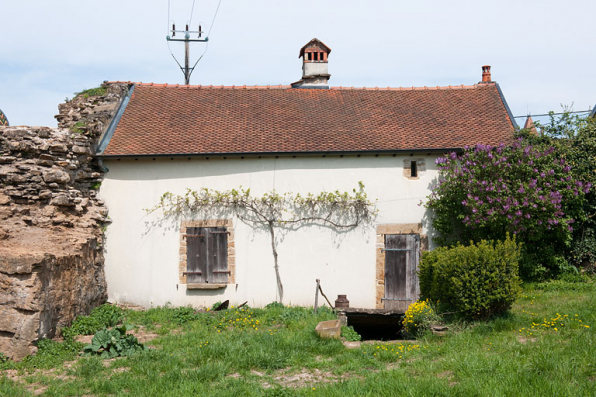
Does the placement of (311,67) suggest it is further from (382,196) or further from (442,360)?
(442,360)

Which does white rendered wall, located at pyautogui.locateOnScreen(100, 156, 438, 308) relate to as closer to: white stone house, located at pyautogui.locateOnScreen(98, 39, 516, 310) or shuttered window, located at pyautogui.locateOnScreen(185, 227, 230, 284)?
white stone house, located at pyautogui.locateOnScreen(98, 39, 516, 310)

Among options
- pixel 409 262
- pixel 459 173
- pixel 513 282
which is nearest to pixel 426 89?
pixel 459 173

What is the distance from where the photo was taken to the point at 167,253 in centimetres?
1095

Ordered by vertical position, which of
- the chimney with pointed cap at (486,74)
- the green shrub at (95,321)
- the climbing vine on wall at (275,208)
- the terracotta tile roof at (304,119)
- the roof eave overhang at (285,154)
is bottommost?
the green shrub at (95,321)

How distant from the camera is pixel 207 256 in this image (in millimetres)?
10859

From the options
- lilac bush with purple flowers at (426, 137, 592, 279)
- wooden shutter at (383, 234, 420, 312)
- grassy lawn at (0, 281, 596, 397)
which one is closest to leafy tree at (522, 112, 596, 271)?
lilac bush with purple flowers at (426, 137, 592, 279)

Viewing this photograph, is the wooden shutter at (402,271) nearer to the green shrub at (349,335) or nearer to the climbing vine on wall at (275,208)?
the climbing vine on wall at (275,208)

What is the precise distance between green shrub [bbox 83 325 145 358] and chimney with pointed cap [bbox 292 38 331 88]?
9.49 metres

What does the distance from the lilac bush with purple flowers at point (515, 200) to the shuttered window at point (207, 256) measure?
4.96 metres

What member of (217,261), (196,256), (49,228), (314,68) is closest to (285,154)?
(217,261)

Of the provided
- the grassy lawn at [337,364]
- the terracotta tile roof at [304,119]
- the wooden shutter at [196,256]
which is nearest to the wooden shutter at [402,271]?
the terracotta tile roof at [304,119]

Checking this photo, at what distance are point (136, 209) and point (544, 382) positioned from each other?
8.99m

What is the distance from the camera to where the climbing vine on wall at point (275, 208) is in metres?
10.9

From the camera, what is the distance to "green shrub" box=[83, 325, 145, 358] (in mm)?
7492
